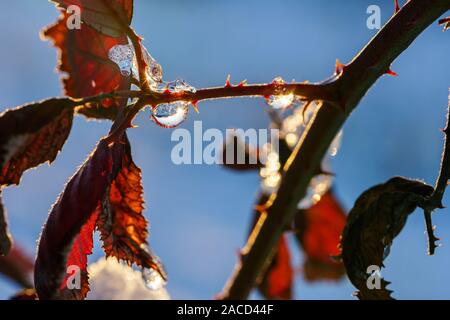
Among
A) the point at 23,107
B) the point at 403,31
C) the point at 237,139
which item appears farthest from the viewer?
the point at 237,139

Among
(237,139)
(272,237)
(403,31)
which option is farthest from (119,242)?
(237,139)

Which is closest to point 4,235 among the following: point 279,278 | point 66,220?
point 66,220

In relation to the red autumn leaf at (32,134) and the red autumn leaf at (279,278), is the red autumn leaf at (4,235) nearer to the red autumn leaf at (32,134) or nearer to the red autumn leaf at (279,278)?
the red autumn leaf at (32,134)

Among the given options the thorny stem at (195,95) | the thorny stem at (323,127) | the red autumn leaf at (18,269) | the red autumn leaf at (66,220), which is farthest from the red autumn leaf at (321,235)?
the red autumn leaf at (66,220)

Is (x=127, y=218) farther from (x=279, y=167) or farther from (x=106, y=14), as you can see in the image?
(x=279, y=167)

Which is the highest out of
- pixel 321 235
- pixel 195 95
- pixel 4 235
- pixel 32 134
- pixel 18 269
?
pixel 321 235
